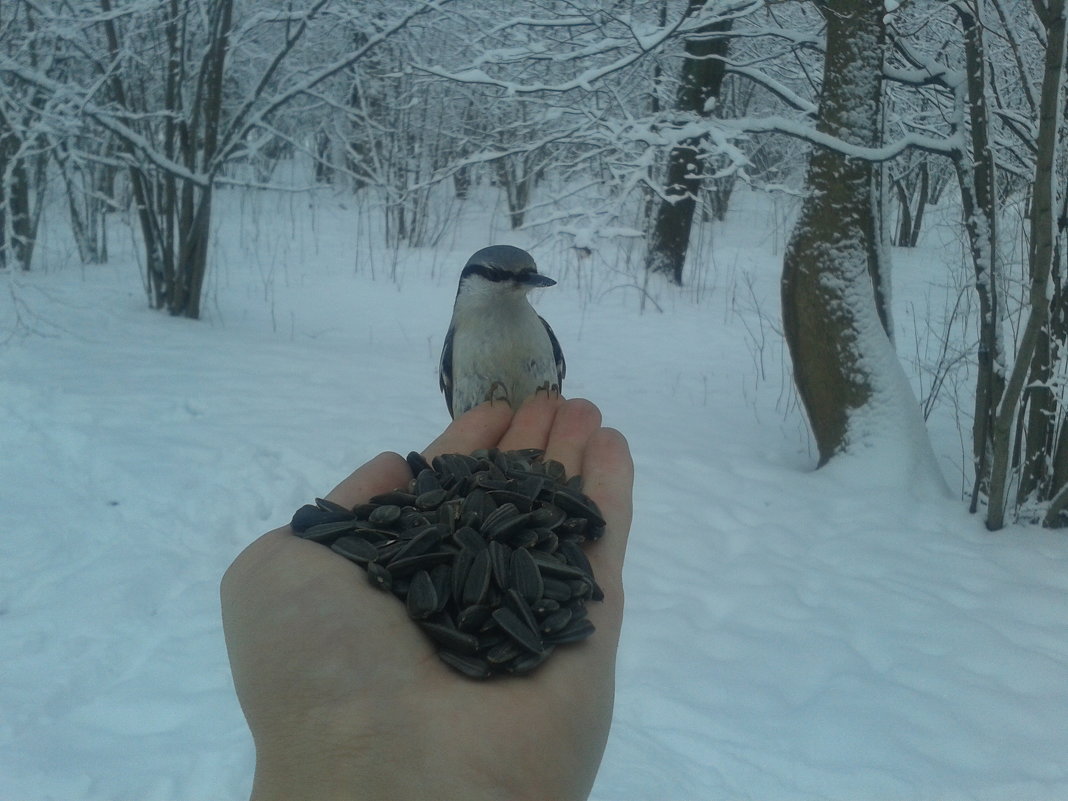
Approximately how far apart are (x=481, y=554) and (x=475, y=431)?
95 centimetres

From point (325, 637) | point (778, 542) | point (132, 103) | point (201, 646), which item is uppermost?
point (132, 103)

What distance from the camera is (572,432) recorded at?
2.55 metres

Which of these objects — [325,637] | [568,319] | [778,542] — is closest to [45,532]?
[325,637]

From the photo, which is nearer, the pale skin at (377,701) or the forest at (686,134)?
the pale skin at (377,701)

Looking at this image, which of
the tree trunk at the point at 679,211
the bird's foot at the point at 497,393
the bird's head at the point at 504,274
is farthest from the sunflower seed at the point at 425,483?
the tree trunk at the point at 679,211

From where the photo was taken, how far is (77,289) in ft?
26.8

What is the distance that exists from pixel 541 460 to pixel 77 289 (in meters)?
7.40

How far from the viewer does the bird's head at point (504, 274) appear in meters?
2.85

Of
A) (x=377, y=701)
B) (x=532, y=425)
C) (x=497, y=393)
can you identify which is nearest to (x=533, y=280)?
(x=497, y=393)

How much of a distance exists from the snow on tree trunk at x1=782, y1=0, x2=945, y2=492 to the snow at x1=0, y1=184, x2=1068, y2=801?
0.21 m

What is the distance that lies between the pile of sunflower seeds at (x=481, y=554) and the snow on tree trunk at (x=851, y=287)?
2.65 metres

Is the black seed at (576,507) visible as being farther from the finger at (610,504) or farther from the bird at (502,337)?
the bird at (502,337)

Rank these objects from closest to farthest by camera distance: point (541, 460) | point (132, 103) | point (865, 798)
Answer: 1. point (865, 798)
2. point (541, 460)
3. point (132, 103)

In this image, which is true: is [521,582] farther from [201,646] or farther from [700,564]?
[700,564]
